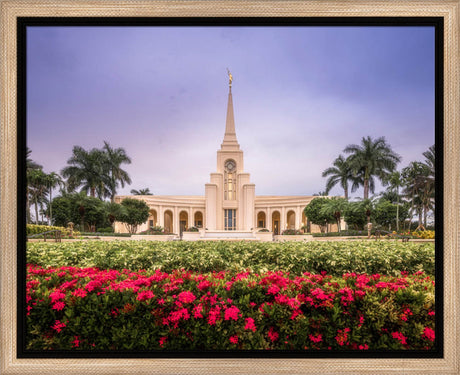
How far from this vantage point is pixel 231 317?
2764 mm

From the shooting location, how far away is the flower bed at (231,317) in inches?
111

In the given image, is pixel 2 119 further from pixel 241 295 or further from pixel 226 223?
pixel 226 223

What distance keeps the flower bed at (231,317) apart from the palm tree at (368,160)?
21.4m

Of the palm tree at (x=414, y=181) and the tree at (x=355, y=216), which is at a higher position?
→ the palm tree at (x=414, y=181)

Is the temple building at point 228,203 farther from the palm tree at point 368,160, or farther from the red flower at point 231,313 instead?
the red flower at point 231,313

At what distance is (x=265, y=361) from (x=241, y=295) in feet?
2.19

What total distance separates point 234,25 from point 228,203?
91.8 feet

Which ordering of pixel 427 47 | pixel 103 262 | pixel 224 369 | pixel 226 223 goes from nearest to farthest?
pixel 224 369, pixel 427 47, pixel 103 262, pixel 226 223

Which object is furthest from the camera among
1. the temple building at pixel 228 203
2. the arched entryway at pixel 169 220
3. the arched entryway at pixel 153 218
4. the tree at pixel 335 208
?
the arched entryway at pixel 169 220

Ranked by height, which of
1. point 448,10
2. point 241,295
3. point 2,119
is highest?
point 448,10

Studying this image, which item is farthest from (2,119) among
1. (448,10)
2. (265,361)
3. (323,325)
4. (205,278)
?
(448,10)

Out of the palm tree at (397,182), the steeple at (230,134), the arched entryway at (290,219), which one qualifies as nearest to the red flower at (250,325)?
the palm tree at (397,182)

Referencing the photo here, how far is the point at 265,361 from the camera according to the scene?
2.85m

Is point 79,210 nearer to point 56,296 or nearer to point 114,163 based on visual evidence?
point 114,163
